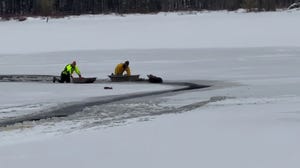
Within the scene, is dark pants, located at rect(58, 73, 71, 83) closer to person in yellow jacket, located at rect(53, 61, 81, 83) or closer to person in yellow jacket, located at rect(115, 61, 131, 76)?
person in yellow jacket, located at rect(53, 61, 81, 83)

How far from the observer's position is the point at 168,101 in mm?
15008

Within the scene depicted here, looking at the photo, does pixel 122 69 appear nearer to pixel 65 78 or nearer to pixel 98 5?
pixel 65 78

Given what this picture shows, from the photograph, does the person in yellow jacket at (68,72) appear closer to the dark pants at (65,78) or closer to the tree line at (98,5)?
the dark pants at (65,78)

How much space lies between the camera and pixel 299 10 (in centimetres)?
4406

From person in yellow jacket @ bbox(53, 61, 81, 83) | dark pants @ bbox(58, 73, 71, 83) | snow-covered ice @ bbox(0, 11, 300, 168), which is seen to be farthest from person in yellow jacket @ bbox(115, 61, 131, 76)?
dark pants @ bbox(58, 73, 71, 83)

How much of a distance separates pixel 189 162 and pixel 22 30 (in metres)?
33.8

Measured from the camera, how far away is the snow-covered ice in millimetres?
8438

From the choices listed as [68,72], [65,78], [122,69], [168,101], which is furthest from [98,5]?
[168,101]

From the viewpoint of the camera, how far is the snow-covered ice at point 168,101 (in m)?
8.44

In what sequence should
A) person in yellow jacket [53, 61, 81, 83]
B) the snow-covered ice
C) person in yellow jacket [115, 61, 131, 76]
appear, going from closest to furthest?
the snow-covered ice < person in yellow jacket [53, 61, 81, 83] < person in yellow jacket [115, 61, 131, 76]

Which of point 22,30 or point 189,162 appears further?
point 22,30

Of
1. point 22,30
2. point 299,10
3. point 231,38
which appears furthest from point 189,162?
point 299,10

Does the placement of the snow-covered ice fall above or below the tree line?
below

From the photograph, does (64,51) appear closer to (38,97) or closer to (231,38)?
(231,38)
